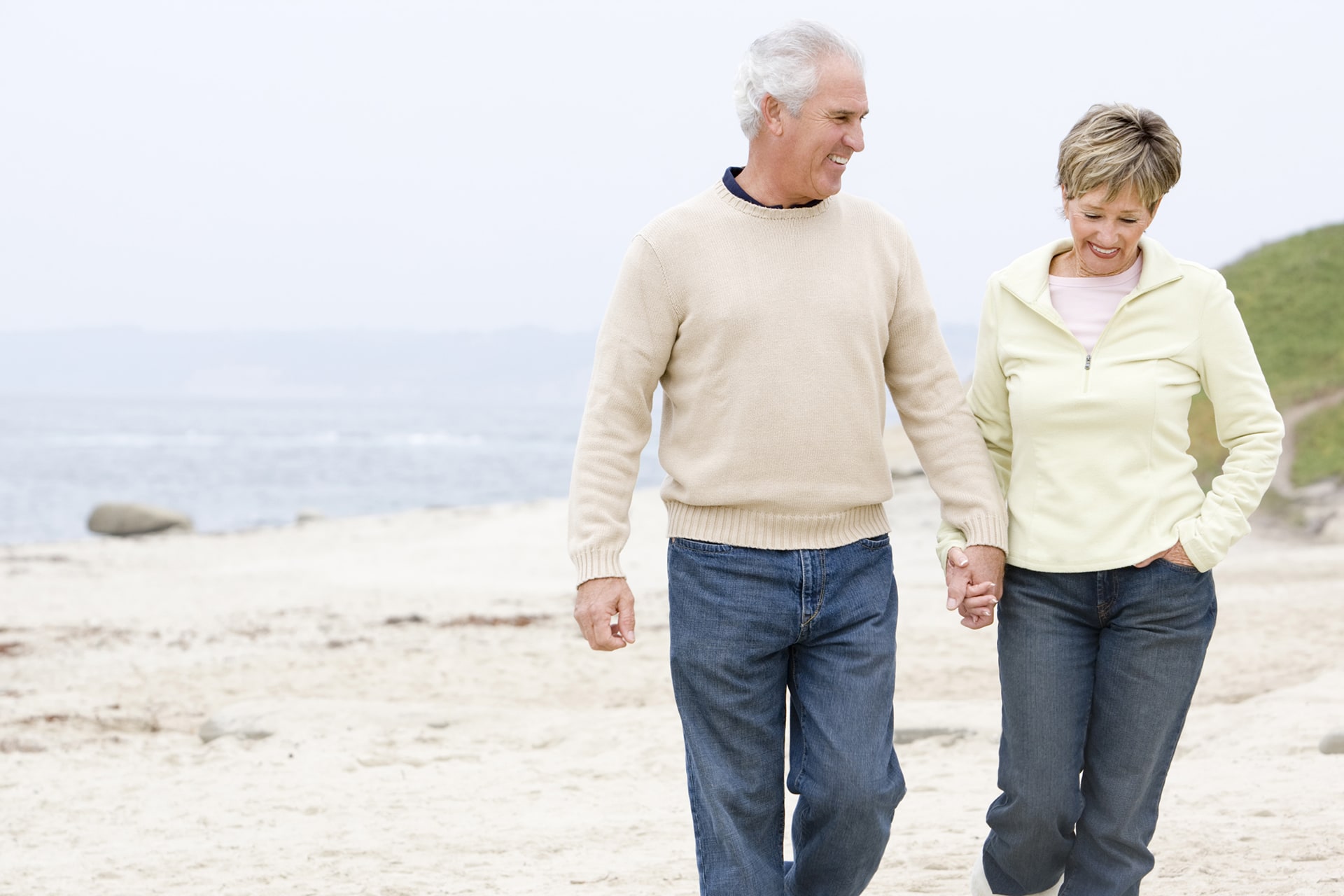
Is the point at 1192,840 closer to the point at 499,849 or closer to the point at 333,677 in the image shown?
the point at 499,849

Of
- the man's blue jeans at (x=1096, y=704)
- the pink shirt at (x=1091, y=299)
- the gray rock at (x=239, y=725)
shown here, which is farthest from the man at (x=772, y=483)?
the gray rock at (x=239, y=725)

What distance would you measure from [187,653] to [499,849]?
22.3ft

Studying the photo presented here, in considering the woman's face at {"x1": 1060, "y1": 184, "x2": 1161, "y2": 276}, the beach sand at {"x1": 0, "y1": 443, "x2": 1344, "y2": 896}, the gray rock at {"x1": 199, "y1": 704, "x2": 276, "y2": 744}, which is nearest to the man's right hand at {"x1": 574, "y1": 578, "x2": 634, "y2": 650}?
the woman's face at {"x1": 1060, "y1": 184, "x2": 1161, "y2": 276}

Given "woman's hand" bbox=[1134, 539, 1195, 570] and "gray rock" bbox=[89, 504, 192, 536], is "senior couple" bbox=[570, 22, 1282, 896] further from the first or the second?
"gray rock" bbox=[89, 504, 192, 536]

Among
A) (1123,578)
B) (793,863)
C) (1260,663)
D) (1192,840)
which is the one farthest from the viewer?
(1260,663)

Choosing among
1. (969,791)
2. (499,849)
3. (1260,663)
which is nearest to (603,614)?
(499,849)

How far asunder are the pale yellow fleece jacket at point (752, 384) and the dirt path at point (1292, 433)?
15.3m

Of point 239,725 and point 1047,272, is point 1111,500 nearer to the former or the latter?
point 1047,272

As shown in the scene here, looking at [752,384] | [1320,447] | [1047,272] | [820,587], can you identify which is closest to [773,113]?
[752,384]

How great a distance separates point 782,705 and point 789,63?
149 cm

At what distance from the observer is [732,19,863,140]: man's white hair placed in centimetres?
306

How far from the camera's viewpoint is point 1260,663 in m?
8.77

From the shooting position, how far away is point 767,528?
3.17 m

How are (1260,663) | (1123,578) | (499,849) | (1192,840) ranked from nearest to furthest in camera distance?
(1123,578), (1192,840), (499,849), (1260,663)
